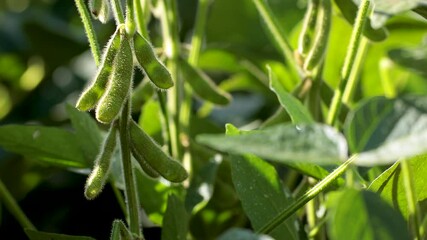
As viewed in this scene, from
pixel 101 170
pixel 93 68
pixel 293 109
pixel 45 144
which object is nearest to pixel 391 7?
pixel 293 109

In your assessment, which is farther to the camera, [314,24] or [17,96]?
[17,96]

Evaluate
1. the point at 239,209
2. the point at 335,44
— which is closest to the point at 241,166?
the point at 239,209

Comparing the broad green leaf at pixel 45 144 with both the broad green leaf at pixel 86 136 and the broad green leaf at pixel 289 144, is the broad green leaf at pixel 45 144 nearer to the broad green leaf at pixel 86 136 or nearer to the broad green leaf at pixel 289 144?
the broad green leaf at pixel 86 136

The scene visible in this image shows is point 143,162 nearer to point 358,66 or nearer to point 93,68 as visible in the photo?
point 358,66

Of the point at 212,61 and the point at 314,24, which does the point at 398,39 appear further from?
the point at 314,24

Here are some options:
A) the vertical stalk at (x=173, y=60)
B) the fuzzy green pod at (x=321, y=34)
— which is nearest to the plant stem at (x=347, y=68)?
the fuzzy green pod at (x=321, y=34)
